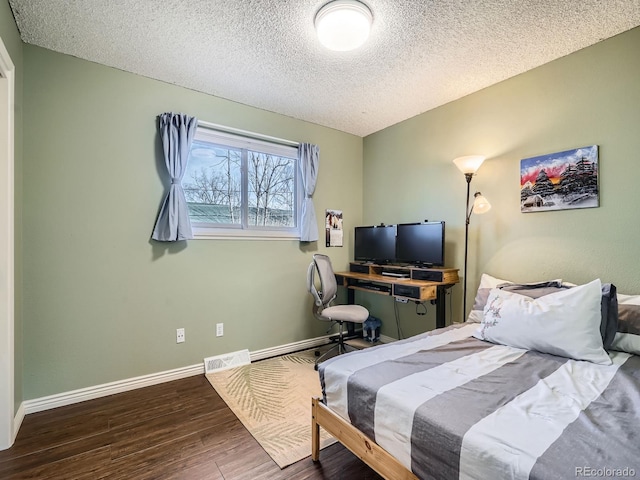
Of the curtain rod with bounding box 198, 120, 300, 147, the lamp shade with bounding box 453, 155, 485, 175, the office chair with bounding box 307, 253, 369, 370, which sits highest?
the curtain rod with bounding box 198, 120, 300, 147

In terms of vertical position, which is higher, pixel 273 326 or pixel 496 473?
pixel 496 473

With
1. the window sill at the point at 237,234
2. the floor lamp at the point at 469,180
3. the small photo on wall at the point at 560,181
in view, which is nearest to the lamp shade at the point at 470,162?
the floor lamp at the point at 469,180

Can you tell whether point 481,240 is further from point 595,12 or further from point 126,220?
point 126,220

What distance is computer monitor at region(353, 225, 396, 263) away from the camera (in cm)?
329

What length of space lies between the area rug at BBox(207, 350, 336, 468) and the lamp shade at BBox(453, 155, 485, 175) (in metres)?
2.22

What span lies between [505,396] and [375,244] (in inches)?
91.4

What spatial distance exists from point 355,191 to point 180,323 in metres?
2.50

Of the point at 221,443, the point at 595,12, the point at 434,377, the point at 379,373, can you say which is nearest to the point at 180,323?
the point at 221,443

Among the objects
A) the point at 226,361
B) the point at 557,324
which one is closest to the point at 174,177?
the point at 226,361

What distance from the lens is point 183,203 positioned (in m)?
2.62

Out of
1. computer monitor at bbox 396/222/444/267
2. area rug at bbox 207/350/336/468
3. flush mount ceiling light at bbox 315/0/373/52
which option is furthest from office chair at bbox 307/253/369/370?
flush mount ceiling light at bbox 315/0/373/52

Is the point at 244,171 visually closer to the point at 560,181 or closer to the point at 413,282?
the point at 413,282

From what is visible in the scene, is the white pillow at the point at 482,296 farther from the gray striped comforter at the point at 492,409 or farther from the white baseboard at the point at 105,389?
the white baseboard at the point at 105,389

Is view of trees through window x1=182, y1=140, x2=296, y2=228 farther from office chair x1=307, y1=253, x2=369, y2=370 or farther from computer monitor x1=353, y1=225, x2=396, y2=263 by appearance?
computer monitor x1=353, y1=225, x2=396, y2=263
